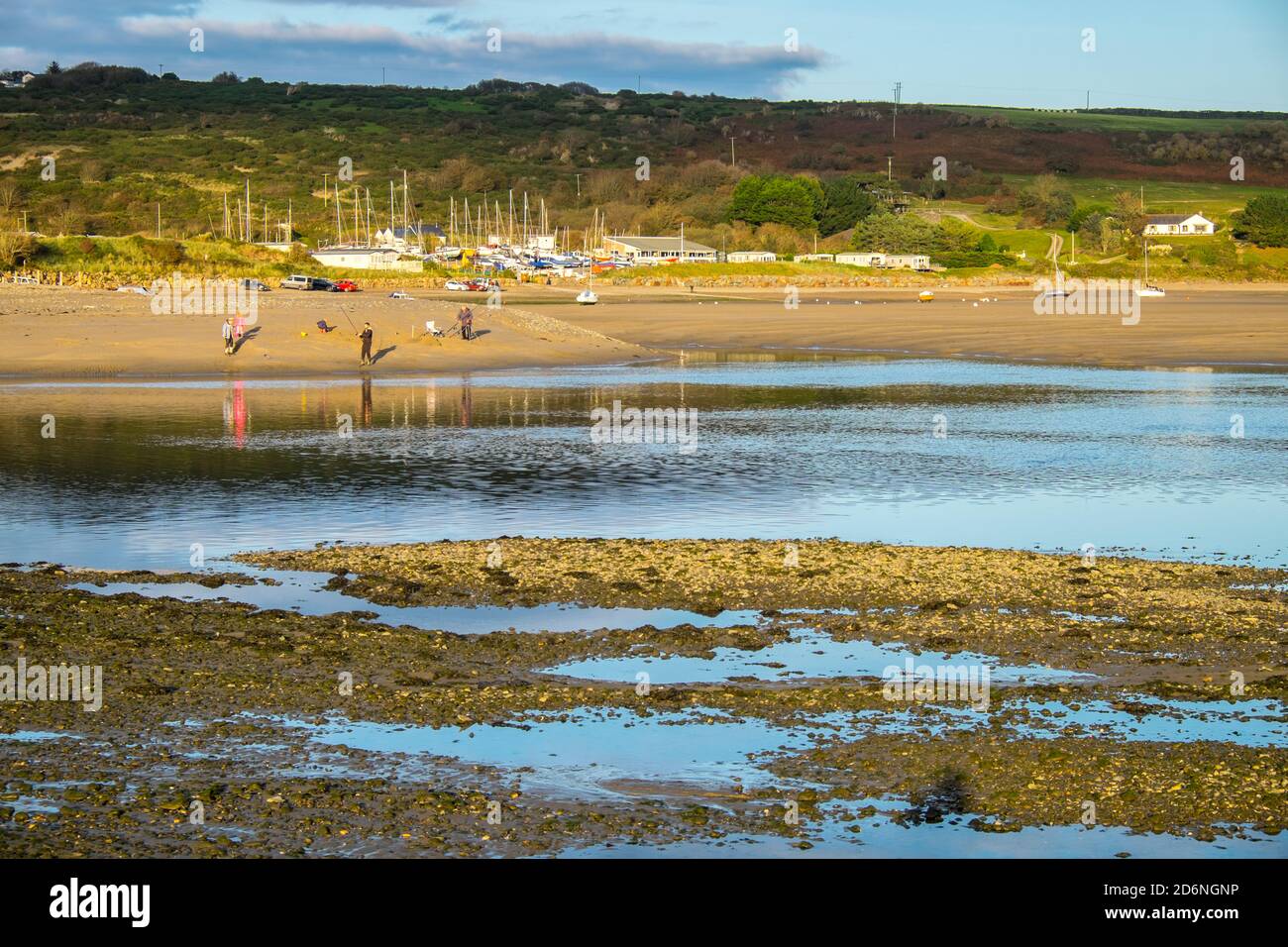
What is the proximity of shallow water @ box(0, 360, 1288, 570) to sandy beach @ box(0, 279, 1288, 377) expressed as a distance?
529cm

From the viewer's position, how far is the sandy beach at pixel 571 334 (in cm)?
5081

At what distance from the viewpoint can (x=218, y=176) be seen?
6777 inches

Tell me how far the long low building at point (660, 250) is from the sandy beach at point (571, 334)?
63.6 m

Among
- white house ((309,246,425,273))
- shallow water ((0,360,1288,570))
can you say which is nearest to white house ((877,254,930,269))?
white house ((309,246,425,273))

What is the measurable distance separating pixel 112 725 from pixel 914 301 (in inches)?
3680

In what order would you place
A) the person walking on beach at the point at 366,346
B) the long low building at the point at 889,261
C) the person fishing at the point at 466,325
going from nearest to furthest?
1. the person walking on beach at the point at 366,346
2. the person fishing at the point at 466,325
3. the long low building at the point at 889,261

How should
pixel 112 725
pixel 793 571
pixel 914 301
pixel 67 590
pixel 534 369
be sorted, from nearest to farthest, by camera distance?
pixel 112 725, pixel 67 590, pixel 793 571, pixel 534 369, pixel 914 301

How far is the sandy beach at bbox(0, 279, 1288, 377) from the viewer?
5081 cm

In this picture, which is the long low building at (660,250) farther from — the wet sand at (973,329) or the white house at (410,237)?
the wet sand at (973,329)

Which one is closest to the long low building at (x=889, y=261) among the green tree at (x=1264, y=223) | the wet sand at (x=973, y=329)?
the green tree at (x=1264, y=223)

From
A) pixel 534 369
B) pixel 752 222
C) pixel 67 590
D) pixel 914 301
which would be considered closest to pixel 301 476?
pixel 67 590

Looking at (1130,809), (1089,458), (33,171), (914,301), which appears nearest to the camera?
(1130,809)

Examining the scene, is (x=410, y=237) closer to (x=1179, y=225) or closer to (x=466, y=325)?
(x=1179, y=225)
